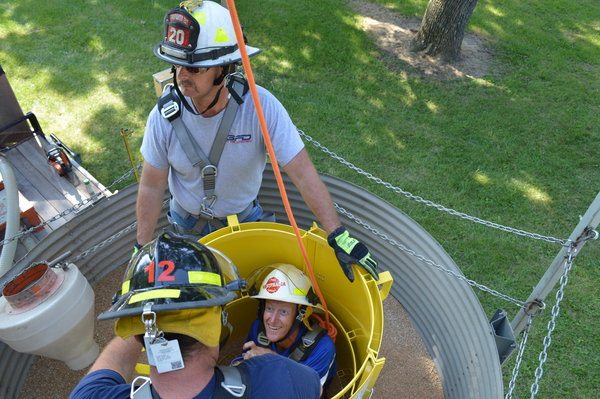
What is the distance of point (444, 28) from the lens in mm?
5871

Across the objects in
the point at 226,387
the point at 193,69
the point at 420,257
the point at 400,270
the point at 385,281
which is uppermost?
the point at 193,69

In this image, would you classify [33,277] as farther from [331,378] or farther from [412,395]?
[412,395]

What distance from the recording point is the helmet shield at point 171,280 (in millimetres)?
1306

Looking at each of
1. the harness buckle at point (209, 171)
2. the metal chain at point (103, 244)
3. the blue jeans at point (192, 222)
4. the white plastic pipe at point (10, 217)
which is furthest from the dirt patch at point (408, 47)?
the white plastic pipe at point (10, 217)

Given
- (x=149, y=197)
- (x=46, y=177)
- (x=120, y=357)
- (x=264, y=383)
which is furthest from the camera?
(x=46, y=177)

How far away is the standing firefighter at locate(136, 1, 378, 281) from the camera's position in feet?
7.04

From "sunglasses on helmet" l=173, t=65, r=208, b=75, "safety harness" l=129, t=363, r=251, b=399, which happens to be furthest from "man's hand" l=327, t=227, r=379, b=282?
"safety harness" l=129, t=363, r=251, b=399

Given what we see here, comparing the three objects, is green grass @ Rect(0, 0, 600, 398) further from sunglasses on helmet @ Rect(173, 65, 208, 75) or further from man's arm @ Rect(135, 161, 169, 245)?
sunglasses on helmet @ Rect(173, 65, 208, 75)

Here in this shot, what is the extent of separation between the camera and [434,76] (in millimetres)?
5949

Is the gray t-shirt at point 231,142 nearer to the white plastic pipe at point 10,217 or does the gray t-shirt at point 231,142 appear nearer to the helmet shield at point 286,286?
the helmet shield at point 286,286

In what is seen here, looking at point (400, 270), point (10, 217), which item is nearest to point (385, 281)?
point (400, 270)

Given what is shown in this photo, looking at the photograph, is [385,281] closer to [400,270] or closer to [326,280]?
[326,280]

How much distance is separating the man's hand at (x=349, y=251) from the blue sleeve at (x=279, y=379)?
3.25ft

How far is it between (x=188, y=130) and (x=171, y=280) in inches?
46.1
